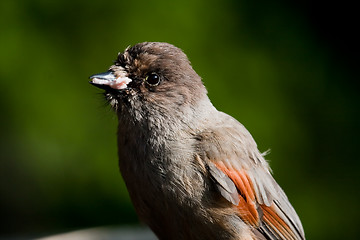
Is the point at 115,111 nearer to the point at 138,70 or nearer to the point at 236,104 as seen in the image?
the point at 138,70

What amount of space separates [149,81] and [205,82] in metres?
2.09

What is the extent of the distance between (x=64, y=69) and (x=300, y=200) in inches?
99.6

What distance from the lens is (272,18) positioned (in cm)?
694

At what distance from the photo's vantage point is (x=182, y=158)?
173 inches

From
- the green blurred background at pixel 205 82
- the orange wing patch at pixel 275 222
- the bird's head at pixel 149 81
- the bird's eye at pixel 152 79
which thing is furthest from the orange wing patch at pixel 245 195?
the green blurred background at pixel 205 82

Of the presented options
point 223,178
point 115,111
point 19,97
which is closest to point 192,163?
point 223,178

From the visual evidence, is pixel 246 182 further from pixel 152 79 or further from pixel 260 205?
pixel 152 79

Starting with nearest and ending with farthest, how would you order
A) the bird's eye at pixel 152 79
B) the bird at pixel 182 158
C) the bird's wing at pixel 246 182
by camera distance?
the bird at pixel 182 158, the bird's wing at pixel 246 182, the bird's eye at pixel 152 79

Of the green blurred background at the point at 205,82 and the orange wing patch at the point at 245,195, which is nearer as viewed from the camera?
the orange wing patch at the point at 245,195

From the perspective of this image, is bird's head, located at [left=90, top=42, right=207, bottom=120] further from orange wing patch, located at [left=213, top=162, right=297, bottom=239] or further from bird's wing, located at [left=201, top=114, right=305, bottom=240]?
orange wing patch, located at [left=213, top=162, right=297, bottom=239]

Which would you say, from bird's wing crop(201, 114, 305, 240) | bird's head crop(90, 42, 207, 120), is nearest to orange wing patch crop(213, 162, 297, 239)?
bird's wing crop(201, 114, 305, 240)

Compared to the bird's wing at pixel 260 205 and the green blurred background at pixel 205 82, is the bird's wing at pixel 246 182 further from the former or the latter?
the green blurred background at pixel 205 82

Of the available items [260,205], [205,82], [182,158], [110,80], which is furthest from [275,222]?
[205,82]

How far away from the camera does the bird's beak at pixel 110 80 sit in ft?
14.7
